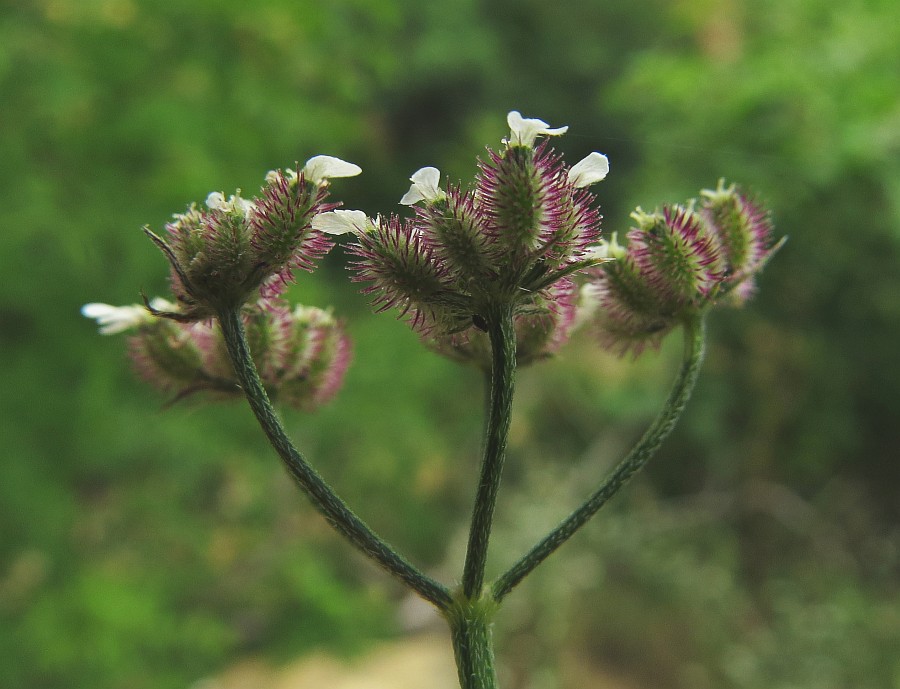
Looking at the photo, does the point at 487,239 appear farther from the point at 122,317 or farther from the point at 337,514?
the point at 122,317

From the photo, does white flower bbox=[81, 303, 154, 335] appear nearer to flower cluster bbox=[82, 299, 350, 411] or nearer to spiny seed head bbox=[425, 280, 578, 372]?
flower cluster bbox=[82, 299, 350, 411]

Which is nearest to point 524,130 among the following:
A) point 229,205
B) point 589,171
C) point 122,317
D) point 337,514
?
point 589,171

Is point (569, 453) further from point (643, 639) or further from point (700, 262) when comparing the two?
point (700, 262)

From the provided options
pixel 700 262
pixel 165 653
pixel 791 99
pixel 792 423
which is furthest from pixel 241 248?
pixel 792 423

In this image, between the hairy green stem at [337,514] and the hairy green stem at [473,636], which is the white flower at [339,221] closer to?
the hairy green stem at [337,514]

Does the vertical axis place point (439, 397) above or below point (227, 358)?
above

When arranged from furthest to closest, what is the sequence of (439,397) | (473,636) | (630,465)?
(439,397)
(630,465)
(473,636)

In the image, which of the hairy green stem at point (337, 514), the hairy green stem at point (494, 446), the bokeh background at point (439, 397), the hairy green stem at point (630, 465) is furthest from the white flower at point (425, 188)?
the bokeh background at point (439, 397)
